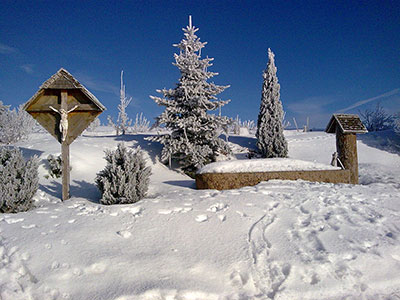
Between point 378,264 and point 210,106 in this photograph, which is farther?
point 210,106

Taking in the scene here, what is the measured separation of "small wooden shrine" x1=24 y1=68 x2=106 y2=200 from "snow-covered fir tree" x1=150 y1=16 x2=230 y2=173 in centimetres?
561

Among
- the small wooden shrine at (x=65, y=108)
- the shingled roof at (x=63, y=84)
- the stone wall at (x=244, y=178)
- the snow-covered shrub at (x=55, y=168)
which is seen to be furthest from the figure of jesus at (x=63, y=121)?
the stone wall at (x=244, y=178)

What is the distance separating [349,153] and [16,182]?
31.9 ft

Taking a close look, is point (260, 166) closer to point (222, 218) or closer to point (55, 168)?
point (222, 218)

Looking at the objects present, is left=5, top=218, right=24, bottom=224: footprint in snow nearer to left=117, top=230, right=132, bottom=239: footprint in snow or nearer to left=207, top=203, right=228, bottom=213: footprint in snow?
left=117, top=230, right=132, bottom=239: footprint in snow

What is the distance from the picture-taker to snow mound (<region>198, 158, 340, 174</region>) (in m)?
7.42

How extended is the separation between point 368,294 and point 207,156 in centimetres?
1056

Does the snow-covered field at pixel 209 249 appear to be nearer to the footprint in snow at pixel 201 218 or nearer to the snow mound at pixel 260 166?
the footprint in snow at pixel 201 218

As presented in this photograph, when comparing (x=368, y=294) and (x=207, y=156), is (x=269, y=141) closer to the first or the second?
(x=207, y=156)

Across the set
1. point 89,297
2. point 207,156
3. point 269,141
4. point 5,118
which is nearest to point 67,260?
point 89,297

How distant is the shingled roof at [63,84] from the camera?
6.41 m

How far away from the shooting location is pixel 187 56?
13258 mm

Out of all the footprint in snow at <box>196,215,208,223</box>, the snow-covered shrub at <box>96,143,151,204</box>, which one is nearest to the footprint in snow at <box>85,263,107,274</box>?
the footprint in snow at <box>196,215,208,223</box>

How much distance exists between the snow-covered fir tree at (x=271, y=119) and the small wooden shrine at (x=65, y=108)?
12604mm
